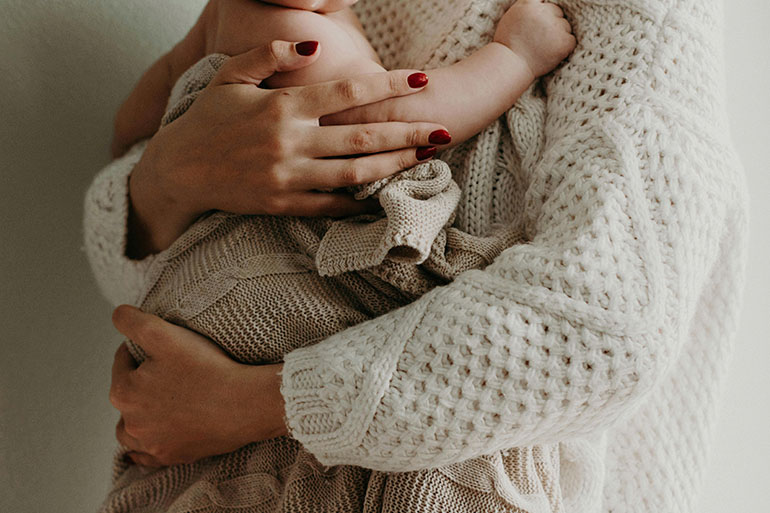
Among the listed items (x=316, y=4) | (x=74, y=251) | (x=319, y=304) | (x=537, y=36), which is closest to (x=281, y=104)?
(x=316, y=4)

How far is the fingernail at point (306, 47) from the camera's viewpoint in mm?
816

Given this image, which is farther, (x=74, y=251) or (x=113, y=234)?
(x=74, y=251)

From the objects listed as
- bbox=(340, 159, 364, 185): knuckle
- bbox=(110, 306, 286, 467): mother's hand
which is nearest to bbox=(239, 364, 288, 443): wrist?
bbox=(110, 306, 286, 467): mother's hand

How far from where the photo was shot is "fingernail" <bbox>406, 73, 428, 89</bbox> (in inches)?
32.0

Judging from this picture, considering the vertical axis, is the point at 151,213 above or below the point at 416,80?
below

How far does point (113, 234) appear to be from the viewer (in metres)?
0.98

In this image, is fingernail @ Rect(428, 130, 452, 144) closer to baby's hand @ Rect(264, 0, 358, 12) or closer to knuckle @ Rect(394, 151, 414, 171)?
knuckle @ Rect(394, 151, 414, 171)

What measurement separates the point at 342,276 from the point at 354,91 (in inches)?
9.5

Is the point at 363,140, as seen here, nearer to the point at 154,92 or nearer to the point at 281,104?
the point at 281,104

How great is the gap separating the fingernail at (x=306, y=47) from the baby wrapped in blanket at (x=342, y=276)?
0.14ft

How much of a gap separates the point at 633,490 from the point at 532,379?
0.36m

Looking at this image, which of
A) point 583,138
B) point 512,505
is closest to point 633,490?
point 512,505

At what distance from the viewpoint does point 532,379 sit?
2.04 feet

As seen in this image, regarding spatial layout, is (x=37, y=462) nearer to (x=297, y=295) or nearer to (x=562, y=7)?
(x=297, y=295)
